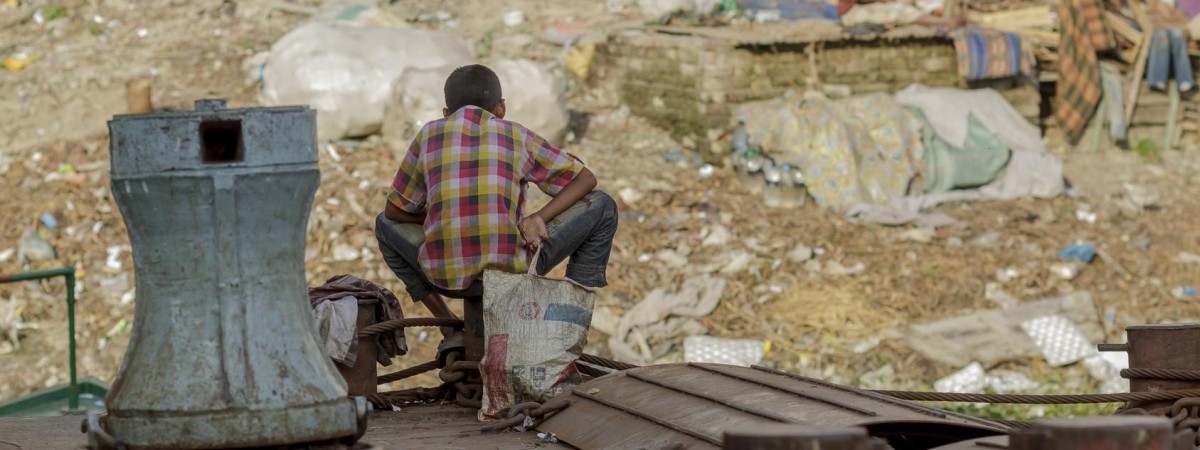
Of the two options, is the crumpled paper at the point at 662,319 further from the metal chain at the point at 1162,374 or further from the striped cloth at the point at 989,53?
the metal chain at the point at 1162,374

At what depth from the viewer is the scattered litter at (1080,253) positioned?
11430mm

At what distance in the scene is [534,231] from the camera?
4465 millimetres

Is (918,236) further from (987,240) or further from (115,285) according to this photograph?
(115,285)

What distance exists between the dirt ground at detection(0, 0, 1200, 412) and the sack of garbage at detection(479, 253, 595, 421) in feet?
18.2

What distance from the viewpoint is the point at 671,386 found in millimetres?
4027

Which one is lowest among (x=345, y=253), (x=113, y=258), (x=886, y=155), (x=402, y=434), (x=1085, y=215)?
(x=113, y=258)

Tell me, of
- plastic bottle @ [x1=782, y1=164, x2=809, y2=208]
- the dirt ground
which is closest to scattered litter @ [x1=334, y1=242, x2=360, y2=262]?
the dirt ground

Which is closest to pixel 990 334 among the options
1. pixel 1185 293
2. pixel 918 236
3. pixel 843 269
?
pixel 843 269

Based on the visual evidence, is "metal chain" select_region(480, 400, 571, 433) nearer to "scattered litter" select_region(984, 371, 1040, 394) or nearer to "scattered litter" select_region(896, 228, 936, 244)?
"scattered litter" select_region(984, 371, 1040, 394)

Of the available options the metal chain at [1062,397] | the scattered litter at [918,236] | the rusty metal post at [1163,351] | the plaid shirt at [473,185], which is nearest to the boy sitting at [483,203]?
the plaid shirt at [473,185]

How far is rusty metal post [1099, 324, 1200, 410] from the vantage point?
4160mm

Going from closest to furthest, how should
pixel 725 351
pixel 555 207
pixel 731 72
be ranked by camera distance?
pixel 555 207 → pixel 725 351 → pixel 731 72

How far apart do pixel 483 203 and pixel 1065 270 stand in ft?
25.6

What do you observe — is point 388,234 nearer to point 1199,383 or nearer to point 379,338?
point 379,338
